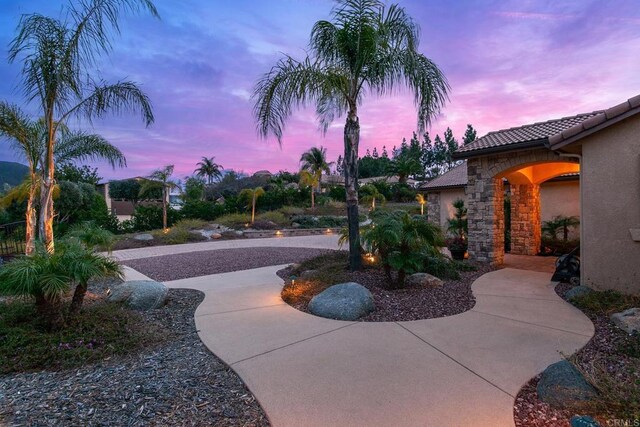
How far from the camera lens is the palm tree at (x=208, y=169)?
51.1 meters

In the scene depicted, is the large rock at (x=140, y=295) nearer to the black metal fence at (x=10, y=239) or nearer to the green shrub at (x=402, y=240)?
the green shrub at (x=402, y=240)

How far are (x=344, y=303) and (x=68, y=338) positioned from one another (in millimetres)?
3555

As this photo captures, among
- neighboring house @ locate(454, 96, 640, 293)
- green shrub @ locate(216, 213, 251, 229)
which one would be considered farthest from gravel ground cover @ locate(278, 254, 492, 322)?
green shrub @ locate(216, 213, 251, 229)

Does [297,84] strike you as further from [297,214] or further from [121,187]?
[121,187]

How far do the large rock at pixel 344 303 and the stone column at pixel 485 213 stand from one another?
222 inches

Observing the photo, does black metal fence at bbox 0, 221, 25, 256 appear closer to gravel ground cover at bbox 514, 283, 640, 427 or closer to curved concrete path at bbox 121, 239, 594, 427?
curved concrete path at bbox 121, 239, 594, 427

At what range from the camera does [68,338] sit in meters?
3.79

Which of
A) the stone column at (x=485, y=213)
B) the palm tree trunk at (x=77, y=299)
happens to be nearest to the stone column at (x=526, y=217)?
the stone column at (x=485, y=213)

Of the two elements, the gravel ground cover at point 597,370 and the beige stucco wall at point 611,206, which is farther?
the beige stucco wall at point 611,206

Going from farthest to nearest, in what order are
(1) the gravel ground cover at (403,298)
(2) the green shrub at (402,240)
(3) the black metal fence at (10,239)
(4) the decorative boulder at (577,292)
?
(3) the black metal fence at (10,239), (2) the green shrub at (402,240), (4) the decorative boulder at (577,292), (1) the gravel ground cover at (403,298)

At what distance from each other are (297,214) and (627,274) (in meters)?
21.0

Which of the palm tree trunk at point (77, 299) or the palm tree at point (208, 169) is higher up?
the palm tree at point (208, 169)

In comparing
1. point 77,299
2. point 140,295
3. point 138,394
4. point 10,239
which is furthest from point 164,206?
point 138,394

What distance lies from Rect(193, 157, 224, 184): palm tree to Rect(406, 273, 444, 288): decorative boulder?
4847 centimetres
